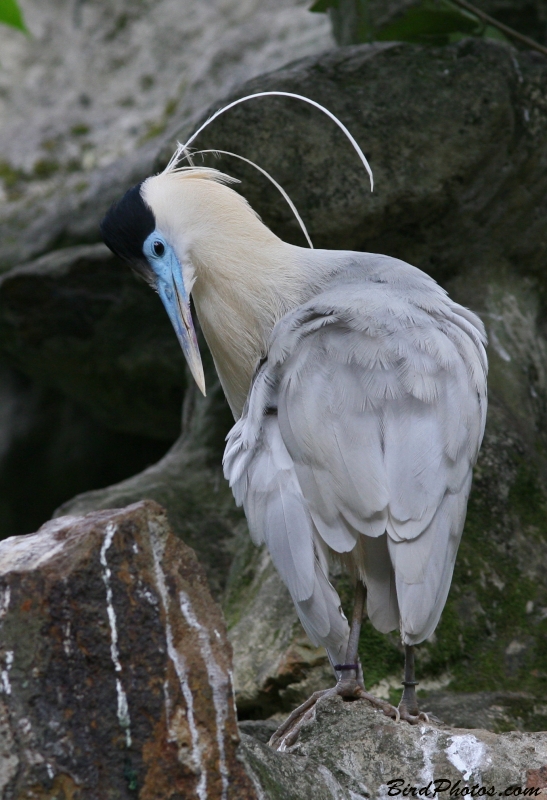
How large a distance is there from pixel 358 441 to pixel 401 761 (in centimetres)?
70

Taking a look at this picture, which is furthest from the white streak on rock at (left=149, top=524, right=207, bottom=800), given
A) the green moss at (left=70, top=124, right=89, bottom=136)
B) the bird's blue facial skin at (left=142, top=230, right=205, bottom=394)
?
the green moss at (left=70, top=124, right=89, bottom=136)

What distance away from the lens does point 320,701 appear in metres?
2.04

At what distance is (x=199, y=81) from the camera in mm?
5590

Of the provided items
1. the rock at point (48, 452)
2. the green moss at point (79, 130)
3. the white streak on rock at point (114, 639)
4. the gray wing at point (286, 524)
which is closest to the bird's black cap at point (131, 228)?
the gray wing at point (286, 524)

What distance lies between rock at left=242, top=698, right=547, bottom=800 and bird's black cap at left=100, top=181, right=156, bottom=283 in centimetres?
141

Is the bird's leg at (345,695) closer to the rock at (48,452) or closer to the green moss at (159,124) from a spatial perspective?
the rock at (48,452)

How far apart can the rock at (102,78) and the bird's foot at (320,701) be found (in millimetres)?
3519

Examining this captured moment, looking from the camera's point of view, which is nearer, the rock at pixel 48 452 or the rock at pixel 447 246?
the rock at pixel 447 246

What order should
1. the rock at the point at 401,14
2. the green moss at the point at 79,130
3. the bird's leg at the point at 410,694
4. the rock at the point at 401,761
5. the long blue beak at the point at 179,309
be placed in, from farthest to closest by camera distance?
the green moss at the point at 79,130 → the rock at the point at 401,14 → the long blue beak at the point at 179,309 → the bird's leg at the point at 410,694 → the rock at the point at 401,761

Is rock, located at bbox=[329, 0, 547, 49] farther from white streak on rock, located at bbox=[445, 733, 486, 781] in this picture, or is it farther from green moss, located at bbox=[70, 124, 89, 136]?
white streak on rock, located at bbox=[445, 733, 486, 781]

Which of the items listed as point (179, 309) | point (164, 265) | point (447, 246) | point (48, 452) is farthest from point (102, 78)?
point (179, 309)

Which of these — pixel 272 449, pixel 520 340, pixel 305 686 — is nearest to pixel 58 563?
pixel 272 449

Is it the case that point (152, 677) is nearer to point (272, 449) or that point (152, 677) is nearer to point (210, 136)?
point (272, 449)

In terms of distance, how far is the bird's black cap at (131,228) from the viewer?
2.64 meters
